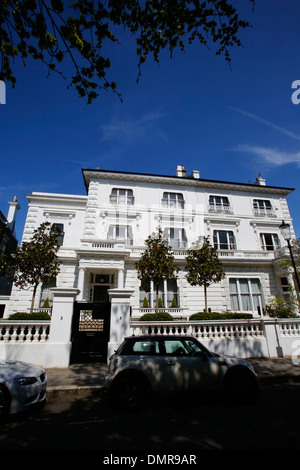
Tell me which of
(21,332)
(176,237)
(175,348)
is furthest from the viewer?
(176,237)

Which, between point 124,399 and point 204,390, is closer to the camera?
point 124,399

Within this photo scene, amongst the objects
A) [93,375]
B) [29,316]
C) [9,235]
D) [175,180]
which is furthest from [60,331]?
[9,235]

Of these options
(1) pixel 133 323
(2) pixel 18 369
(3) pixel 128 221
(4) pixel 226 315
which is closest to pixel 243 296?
(4) pixel 226 315

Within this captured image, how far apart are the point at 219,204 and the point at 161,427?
22578 millimetres

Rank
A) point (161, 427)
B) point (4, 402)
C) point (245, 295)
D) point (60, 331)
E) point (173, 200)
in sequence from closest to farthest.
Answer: point (161, 427) → point (4, 402) → point (60, 331) → point (245, 295) → point (173, 200)

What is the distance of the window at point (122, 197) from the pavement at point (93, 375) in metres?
15.8

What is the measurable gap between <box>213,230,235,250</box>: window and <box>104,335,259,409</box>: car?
17625mm

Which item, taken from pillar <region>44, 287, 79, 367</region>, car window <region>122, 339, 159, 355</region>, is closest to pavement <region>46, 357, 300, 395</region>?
pillar <region>44, 287, 79, 367</region>

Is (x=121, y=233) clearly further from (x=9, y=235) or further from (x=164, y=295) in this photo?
(x=9, y=235)

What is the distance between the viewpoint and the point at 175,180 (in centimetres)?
2391

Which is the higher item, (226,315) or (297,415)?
(226,315)

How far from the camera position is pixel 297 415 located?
454 centimetres

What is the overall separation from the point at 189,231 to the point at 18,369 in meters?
18.8

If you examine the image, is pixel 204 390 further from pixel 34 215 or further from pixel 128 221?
pixel 34 215
